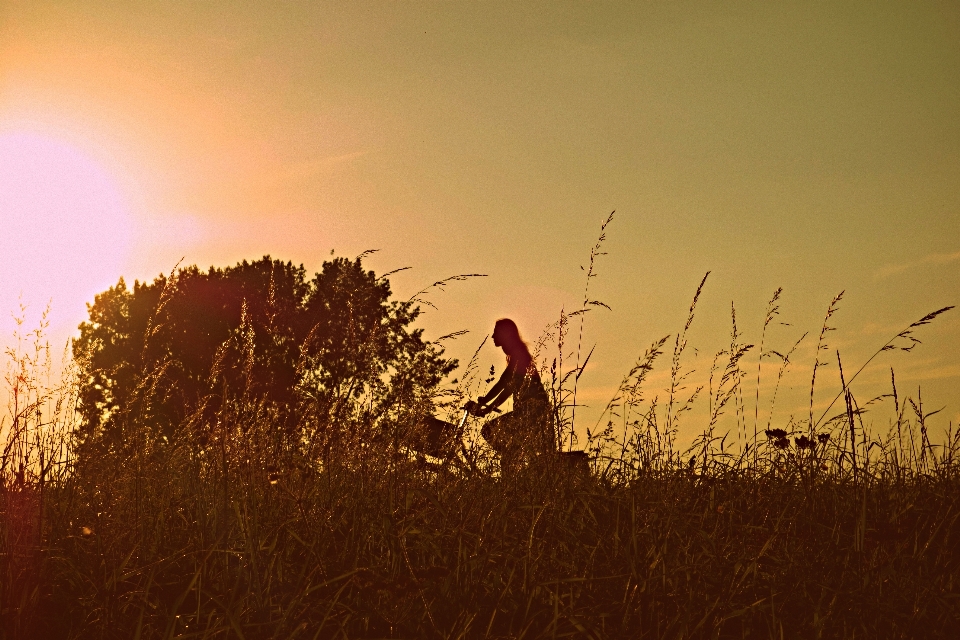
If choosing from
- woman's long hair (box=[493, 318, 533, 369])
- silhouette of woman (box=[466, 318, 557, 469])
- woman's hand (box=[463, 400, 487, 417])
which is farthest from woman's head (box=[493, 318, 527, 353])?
A: woman's hand (box=[463, 400, 487, 417])

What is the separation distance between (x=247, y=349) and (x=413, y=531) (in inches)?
55.8

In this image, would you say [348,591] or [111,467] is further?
[111,467]

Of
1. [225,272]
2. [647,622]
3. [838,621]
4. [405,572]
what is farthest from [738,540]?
[225,272]

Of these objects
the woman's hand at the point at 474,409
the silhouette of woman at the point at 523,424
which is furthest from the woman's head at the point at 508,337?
the woman's hand at the point at 474,409

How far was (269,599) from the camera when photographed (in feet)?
10.6

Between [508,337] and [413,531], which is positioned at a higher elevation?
[508,337]

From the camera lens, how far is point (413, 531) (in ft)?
12.0

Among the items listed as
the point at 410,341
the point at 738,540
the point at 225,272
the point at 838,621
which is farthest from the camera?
the point at 225,272

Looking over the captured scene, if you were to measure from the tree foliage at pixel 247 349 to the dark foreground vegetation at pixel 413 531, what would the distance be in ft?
0.11

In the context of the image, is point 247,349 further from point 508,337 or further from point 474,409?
point 508,337

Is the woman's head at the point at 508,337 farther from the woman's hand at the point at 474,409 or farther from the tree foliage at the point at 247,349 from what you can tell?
the woman's hand at the point at 474,409

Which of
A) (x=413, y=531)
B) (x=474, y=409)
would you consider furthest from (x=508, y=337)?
(x=413, y=531)

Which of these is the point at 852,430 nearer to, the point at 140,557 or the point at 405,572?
the point at 405,572

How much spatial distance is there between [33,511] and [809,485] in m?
4.07
